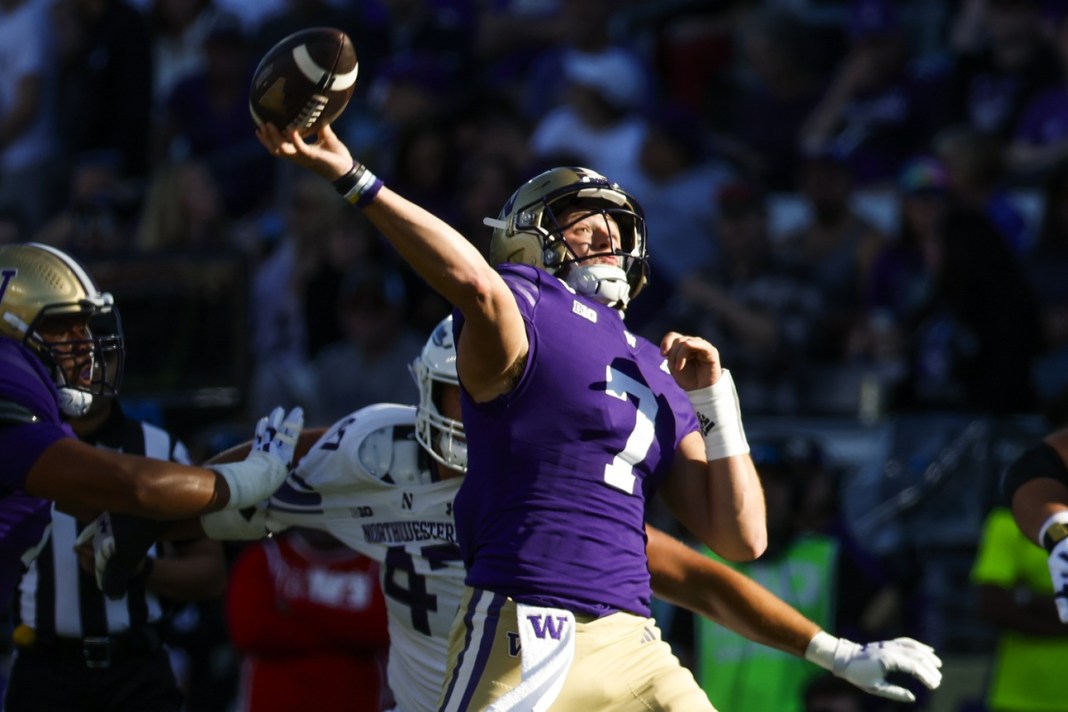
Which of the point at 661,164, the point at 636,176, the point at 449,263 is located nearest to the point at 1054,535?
the point at 449,263

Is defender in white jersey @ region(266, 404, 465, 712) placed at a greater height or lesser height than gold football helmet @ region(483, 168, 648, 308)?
lesser

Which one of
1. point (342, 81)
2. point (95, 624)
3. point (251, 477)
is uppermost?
point (342, 81)

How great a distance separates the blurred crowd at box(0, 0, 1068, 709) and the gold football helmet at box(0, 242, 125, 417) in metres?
2.84

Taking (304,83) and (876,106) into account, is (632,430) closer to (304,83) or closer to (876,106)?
(304,83)

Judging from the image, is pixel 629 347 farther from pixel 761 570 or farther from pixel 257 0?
pixel 257 0

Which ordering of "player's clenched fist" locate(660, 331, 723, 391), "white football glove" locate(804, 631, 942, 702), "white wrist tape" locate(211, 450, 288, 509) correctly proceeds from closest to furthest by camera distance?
"player's clenched fist" locate(660, 331, 723, 391) → "white football glove" locate(804, 631, 942, 702) → "white wrist tape" locate(211, 450, 288, 509)

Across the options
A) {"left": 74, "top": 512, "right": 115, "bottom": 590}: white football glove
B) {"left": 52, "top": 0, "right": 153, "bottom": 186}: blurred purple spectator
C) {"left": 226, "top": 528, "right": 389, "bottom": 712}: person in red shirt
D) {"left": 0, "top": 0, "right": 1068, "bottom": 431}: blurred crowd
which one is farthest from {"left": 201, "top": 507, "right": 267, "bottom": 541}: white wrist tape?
{"left": 52, "top": 0, "right": 153, "bottom": 186}: blurred purple spectator

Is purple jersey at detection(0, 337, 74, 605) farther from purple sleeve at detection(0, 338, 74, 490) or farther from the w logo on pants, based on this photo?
the w logo on pants

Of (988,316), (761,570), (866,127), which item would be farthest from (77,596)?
(866,127)

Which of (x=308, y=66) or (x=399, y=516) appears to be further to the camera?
(x=399, y=516)

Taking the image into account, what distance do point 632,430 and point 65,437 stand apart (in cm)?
149

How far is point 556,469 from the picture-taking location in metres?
4.25

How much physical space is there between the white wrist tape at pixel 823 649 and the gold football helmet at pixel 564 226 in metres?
0.97

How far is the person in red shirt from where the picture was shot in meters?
6.92
